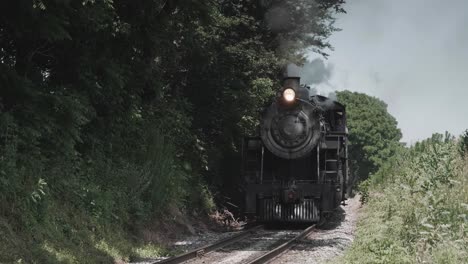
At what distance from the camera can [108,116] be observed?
41.5 feet

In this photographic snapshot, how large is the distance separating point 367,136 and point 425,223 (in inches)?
2272

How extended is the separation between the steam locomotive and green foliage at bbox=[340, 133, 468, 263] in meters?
1.87

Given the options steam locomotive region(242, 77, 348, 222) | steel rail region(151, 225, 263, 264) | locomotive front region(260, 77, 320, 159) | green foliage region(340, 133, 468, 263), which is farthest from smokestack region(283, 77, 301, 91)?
steel rail region(151, 225, 263, 264)

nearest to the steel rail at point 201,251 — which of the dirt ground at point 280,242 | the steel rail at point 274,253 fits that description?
the dirt ground at point 280,242

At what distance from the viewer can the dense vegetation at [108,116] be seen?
359 inches

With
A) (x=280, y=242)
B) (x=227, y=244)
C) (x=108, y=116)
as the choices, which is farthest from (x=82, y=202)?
(x=280, y=242)

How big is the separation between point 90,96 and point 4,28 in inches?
95.3

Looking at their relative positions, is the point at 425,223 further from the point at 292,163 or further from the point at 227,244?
the point at 292,163

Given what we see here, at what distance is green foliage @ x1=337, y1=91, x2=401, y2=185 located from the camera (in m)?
65.2

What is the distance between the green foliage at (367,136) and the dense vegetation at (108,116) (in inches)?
1850

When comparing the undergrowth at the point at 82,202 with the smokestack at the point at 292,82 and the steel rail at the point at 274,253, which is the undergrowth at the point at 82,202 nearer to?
the steel rail at the point at 274,253

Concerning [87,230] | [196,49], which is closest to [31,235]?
[87,230]

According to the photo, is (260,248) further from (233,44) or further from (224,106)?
(233,44)

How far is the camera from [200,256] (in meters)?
10.7
